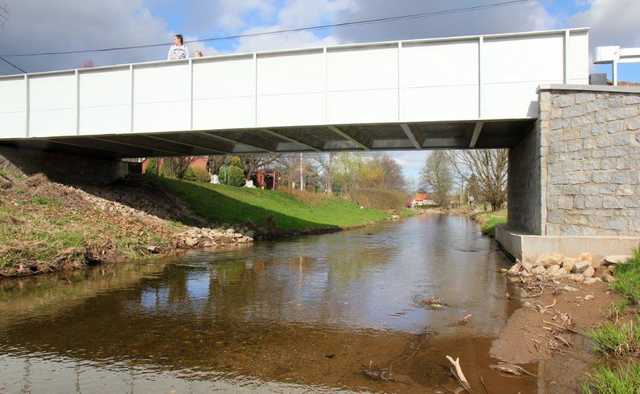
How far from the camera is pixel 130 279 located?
11.9m

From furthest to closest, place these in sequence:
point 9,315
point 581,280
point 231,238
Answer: point 231,238
point 581,280
point 9,315

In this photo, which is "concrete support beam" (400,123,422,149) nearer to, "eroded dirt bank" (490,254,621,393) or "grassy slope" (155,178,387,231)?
"eroded dirt bank" (490,254,621,393)

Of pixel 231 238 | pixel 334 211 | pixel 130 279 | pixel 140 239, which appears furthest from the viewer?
pixel 334 211

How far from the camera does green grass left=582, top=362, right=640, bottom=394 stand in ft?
13.0

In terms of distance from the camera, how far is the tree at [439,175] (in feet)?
271

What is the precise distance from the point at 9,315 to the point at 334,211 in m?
38.3

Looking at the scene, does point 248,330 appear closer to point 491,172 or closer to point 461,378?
point 461,378

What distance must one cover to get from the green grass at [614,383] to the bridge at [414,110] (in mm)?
7605

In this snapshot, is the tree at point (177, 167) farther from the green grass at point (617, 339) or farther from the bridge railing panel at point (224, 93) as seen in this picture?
the green grass at point (617, 339)

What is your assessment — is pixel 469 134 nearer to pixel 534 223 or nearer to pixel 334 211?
pixel 534 223

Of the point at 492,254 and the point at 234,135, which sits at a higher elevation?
the point at 234,135

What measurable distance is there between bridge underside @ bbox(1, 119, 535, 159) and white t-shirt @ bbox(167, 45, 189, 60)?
2.61 metres

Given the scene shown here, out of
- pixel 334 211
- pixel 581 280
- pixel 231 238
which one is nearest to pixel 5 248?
pixel 231 238

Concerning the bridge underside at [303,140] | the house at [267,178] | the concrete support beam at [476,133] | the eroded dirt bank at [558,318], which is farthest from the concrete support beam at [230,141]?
the house at [267,178]
